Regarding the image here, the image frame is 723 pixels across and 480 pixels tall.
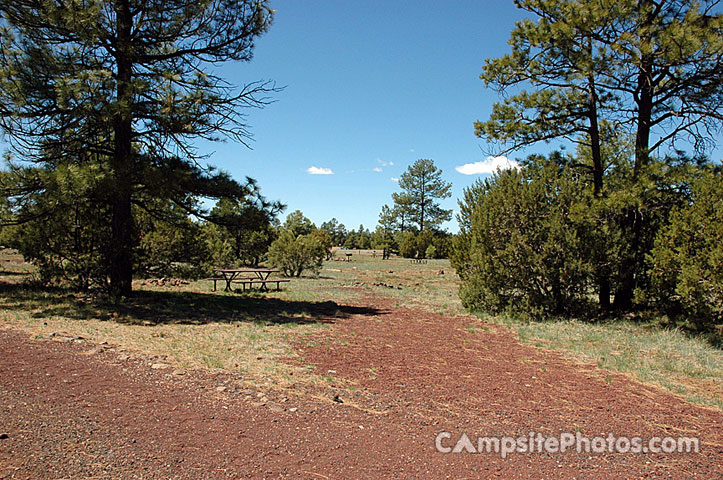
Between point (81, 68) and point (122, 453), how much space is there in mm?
8541

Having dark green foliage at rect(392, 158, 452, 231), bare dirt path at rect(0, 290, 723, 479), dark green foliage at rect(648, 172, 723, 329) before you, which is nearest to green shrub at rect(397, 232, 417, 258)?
dark green foliage at rect(392, 158, 452, 231)

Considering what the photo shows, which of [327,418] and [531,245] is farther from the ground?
[531,245]

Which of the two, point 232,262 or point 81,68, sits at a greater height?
point 81,68

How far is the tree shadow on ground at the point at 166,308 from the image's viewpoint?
8295 mm

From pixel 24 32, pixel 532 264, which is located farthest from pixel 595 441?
pixel 24 32

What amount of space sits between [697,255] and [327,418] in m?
6.68

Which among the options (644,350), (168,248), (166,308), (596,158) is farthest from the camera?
(168,248)

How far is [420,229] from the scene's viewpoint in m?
65.2

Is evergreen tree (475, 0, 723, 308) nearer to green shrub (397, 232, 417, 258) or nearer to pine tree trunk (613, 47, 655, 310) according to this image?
pine tree trunk (613, 47, 655, 310)

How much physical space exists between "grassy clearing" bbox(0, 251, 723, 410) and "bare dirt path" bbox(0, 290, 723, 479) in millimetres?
485

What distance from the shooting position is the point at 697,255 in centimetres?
702

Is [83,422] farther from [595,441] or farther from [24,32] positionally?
[24,32]

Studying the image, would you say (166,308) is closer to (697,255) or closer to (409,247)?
(697,255)

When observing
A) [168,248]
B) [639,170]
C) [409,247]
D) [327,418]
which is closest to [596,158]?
[639,170]
